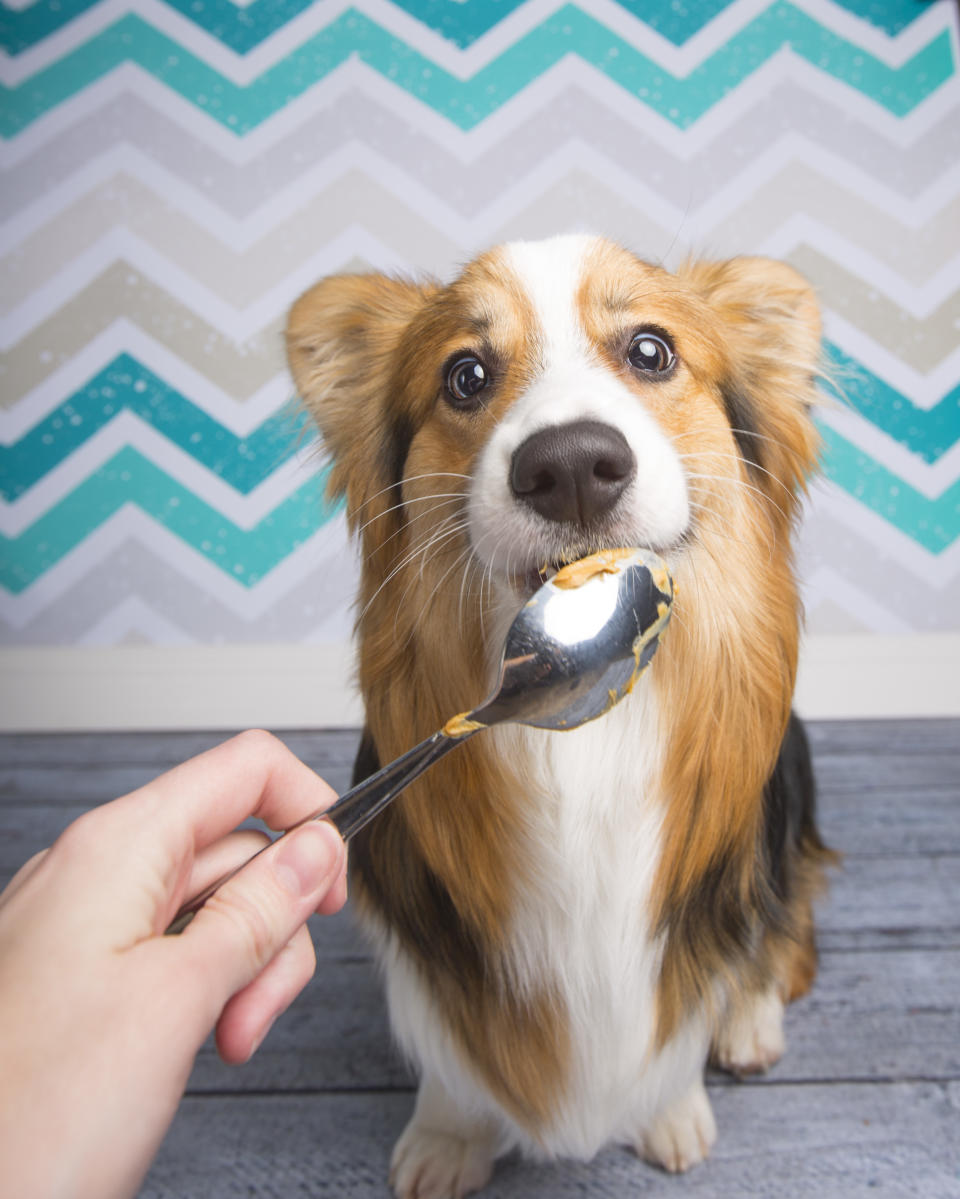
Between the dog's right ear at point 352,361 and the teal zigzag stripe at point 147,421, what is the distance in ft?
5.71

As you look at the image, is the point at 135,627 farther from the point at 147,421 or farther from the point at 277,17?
the point at 277,17

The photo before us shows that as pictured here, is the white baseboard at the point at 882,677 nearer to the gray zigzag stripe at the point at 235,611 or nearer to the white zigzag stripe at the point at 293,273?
the gray zigzag stripe at the point at 235,611

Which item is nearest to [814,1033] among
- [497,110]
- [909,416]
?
[909,416]

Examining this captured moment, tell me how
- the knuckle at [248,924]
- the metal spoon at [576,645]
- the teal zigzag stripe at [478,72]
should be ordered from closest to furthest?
the knuckle at [248,924]
the metal spoon at [576,645]
the teal zigzag stripe at [478,72]

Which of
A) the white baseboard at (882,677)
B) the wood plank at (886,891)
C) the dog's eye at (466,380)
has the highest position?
the dog's eye at (466,380)

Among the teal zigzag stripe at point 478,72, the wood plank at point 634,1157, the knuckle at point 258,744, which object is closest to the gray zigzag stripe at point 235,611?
the teal zigzag stripe at point 478,72

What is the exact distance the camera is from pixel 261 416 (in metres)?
3.20

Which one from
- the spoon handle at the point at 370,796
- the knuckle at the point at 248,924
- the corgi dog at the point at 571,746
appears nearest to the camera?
the knuckle at the point at 248,924

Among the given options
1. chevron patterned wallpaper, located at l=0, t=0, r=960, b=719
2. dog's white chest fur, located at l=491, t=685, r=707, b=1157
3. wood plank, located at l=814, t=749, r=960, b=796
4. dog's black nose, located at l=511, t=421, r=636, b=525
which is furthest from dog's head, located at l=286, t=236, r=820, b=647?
chevron patterned wallpaper, located at l=0, t=0, r=960, b=719

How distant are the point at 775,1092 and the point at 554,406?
1232 millimetres

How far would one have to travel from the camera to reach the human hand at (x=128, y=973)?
479 millimetres

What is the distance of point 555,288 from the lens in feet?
3.98

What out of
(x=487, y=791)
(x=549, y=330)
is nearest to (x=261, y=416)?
(x=549, y=330)

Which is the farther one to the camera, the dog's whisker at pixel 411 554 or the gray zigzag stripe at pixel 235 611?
the gray zigzag stripe at pixel 235 611
